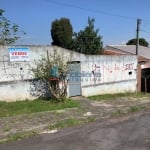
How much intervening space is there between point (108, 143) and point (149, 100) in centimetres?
785

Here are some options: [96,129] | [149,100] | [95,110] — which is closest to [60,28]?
[149,100]

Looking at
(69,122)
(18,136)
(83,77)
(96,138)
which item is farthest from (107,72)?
(18,136)

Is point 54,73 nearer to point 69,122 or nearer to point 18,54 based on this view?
point 18,54

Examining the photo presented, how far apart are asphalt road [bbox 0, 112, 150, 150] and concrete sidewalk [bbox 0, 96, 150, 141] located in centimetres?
70

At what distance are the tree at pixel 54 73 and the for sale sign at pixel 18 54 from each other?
0.61 m

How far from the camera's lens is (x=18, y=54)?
12.7 meters

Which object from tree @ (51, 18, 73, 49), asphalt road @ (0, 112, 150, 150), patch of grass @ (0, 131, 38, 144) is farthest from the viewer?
tree @ (51, 18, 73, 49)

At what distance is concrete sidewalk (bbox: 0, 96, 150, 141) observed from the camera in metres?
9.01

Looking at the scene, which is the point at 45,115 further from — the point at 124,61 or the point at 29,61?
the point at 124,61

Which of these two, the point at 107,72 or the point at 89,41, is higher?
the point at 89,41

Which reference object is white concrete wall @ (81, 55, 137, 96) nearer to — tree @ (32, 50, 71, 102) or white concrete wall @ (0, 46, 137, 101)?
white concrete wall @ (0, 46, 137, 101)

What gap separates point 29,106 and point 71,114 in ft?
6.43

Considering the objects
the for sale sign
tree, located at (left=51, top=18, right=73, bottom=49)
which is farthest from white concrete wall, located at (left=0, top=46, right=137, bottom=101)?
tree, located at (left=51, top=18, right=73, bottom=49)

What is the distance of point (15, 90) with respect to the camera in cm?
1274
